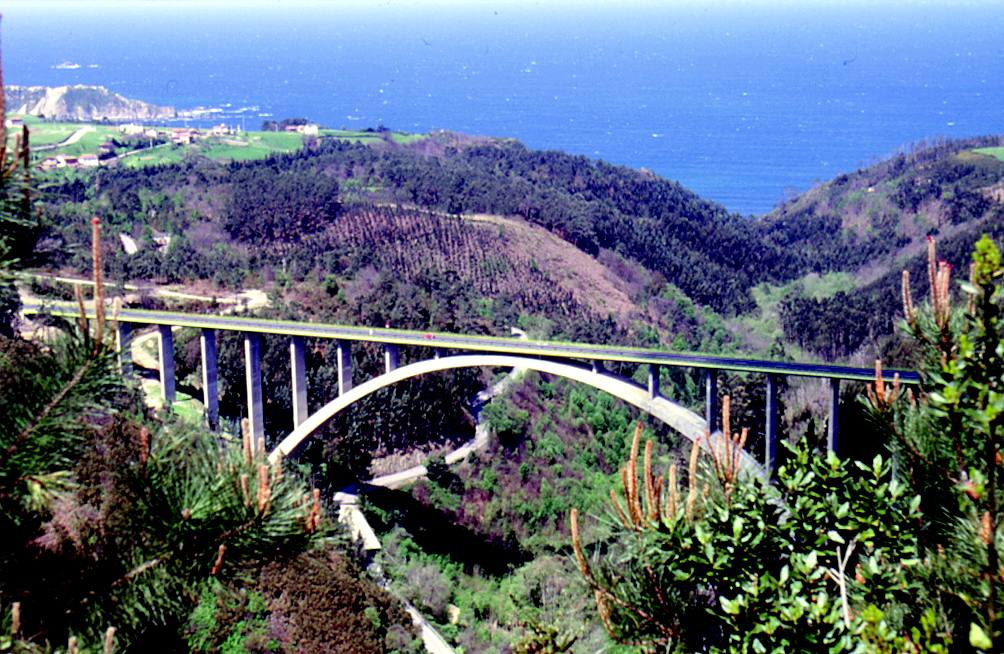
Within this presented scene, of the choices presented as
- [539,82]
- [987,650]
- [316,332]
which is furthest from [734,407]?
[539,82]

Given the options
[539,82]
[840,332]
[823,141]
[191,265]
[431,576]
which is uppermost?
[539,82]

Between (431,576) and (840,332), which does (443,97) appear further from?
(431,576)

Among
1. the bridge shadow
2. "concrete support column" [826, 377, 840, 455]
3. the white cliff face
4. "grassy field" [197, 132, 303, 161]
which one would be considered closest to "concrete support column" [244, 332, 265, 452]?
the bridge shadow

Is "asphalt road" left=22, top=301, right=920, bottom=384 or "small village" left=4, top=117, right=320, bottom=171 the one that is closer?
"asphalt road" left=22, top=301, right=920, bottom=384

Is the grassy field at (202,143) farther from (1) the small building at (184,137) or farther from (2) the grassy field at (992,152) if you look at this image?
(2) the grassy field at (992,152)

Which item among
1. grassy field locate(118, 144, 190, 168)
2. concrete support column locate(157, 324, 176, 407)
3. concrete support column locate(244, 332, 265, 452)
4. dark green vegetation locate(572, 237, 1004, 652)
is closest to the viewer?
dark green vegetation locate(572, 237, 1004, 652)

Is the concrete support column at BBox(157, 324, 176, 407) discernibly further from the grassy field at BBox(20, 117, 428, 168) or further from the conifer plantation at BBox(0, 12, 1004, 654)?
the grassy field at BBox(20, 117, 428, 168)

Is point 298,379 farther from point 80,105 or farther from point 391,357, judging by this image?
point 80,105
